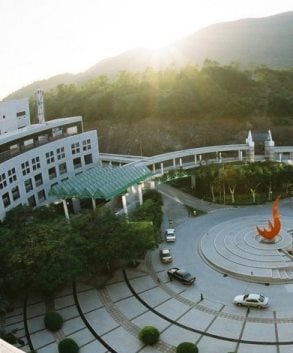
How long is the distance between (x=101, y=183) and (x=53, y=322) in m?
19.6

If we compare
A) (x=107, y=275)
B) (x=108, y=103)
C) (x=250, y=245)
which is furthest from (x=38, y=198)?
(x=108, y=103)

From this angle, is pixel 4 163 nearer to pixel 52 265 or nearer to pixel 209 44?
pixel 52 265

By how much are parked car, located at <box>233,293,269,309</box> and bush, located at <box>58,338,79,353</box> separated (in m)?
12.7

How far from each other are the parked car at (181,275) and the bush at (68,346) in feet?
36.8

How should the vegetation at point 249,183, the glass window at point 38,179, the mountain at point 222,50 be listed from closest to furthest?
the glass window at point 38,179, the vegetation at point 249,183, the mountain at point 222,50

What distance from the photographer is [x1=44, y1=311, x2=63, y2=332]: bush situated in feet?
94.9

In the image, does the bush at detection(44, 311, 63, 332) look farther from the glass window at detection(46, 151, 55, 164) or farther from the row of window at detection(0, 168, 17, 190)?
the glass window at detection(46, 151, 55, 164)

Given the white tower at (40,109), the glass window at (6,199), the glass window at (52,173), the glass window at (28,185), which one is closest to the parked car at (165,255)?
the glass window at (6,199)

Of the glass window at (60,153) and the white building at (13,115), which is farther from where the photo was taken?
the white building at (13,115)

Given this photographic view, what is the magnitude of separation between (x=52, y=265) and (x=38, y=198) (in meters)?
19.1

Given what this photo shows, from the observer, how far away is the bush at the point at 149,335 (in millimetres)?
26594

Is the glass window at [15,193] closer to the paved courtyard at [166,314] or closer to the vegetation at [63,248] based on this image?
the vegetation at [63,248]

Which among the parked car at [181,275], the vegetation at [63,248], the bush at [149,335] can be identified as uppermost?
the vegetation at [63,248]

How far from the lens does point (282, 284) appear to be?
1305 inches
